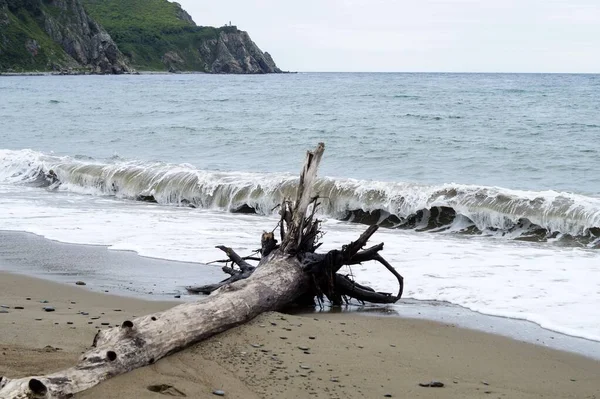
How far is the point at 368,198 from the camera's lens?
47.4 ft

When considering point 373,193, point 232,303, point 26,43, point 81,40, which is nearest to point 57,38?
point 81,40

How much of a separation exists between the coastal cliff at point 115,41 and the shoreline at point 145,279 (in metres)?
108

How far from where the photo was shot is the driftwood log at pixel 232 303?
4109 millimetres

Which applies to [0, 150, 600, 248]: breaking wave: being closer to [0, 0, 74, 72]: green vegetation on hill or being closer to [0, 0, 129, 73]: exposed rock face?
[0, 0, 74, 72]: green vegetation on hill

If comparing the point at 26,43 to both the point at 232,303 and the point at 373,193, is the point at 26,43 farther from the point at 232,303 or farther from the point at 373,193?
the point at 232,303

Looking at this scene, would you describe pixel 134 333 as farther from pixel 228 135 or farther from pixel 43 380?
pixel 228 135

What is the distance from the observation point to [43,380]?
3.85m

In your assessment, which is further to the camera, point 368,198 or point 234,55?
point 234,55

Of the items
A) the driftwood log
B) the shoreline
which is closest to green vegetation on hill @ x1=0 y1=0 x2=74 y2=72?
the shoreline

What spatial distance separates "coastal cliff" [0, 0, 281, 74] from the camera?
11581cm

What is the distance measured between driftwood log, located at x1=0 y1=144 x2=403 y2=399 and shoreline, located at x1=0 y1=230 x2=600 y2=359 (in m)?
0.29

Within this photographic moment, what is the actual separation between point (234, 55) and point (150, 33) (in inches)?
795

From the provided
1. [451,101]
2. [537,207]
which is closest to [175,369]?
[537,207]

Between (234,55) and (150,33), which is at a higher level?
(150,33)
